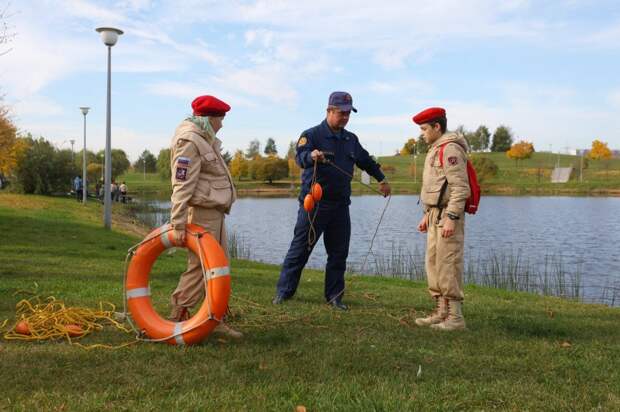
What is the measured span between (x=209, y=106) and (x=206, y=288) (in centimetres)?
142

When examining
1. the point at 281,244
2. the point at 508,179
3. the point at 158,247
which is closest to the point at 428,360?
the point at 158,247

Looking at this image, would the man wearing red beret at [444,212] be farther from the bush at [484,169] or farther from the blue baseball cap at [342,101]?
the bush at [484,169]

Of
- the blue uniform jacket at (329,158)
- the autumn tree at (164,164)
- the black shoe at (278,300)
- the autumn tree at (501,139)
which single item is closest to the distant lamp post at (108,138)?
the black shoe at (278,300)

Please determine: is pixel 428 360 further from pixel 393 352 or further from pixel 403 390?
pixel 403 390

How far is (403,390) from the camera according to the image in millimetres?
3398

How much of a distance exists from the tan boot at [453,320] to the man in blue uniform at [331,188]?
3.96 ft

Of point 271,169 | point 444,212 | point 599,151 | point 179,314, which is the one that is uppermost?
point 599,151

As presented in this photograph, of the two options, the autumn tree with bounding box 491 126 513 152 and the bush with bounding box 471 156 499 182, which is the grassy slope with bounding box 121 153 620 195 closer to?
the bush with bounding box 471 156 499 182

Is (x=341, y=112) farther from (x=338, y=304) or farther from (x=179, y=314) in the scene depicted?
(x=179, y=314)

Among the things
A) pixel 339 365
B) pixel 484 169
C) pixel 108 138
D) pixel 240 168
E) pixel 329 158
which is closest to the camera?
pixel 339 365

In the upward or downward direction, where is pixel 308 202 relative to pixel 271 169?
downward

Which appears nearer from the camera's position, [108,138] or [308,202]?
[308,202]

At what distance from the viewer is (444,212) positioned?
16.6ft

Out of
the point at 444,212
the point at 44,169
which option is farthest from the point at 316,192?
the point at 44,169
